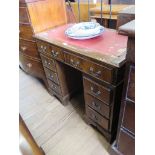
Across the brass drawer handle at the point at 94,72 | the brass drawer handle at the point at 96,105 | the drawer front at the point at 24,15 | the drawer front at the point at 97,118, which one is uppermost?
the drawer front at the point at 24,15

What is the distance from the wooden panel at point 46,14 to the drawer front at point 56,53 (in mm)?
300

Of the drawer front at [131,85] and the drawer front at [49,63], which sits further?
the drawer front at [49,63]

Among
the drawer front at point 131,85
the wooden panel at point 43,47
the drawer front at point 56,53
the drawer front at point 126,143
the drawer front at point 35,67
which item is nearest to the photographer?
the drawer front at point 131,85

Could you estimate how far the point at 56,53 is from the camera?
4.09ft

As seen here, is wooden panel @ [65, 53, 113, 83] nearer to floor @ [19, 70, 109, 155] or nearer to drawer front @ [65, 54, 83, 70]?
drawer front @ [65, 54, 83, 70]

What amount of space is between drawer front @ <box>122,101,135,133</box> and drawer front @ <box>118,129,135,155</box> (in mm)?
58

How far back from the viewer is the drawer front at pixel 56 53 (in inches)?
47.0

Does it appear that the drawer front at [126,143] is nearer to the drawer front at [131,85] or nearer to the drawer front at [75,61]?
the drawer front at [131,85]

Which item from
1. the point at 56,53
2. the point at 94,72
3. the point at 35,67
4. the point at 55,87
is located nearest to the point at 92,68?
the point at 94,72

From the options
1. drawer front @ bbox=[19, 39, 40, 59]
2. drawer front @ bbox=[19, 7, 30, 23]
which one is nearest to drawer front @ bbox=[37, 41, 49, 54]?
drawer front @ bbox=[19, 39, 40, 59]

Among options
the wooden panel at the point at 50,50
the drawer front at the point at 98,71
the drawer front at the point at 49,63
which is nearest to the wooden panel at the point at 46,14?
the wooden panel at the point at 50,50
